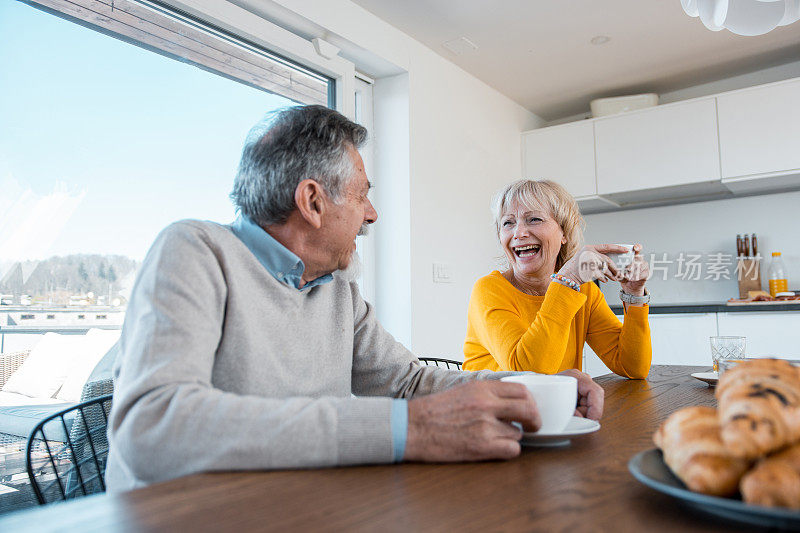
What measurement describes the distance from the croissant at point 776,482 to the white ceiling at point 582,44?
119 inches

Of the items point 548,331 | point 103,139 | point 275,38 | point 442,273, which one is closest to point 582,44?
point 442,273

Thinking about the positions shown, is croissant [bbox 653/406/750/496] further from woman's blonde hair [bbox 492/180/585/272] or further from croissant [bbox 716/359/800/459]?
woman's blonde hair [bbox 492/180/585/272]

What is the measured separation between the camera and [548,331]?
1.48 metres

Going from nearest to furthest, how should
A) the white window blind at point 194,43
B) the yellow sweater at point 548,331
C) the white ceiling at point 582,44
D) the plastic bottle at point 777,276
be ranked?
1. the yellow sweater at point 548,331
2. the white window blind at point 194,43
3. the white ceiling at point 582,44
4. the plastic bottle at point 777,276

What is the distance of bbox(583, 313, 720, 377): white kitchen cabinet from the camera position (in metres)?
3.53

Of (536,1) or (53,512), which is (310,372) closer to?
(53,512)

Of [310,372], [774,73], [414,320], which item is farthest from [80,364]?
[774,73]

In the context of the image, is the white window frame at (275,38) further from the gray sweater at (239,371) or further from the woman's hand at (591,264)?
the gray sweater at (239,371)

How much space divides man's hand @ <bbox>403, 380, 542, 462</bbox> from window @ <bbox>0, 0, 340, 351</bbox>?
1682 mm

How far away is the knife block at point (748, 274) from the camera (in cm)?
394

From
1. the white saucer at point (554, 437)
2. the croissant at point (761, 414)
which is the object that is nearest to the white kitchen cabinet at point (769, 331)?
the white saucer at point (554, 437)

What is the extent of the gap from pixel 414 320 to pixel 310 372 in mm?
2258

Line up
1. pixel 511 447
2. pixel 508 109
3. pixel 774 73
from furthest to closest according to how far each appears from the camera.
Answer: pixel 508 109
pixel 774 73
pixel 511 447

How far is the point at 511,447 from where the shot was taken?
665mm
